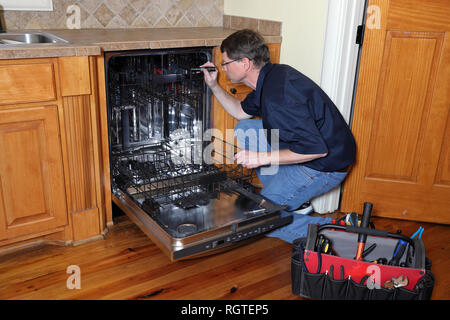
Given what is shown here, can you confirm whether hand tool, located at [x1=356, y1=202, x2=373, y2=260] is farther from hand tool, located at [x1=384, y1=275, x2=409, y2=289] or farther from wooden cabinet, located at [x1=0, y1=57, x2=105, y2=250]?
wooden cabinet, located at [x1=0, y1=57, x2=105, y2=250]

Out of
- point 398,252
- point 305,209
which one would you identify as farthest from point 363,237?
point 305,209

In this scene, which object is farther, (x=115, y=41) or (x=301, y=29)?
(x=301, y=29)

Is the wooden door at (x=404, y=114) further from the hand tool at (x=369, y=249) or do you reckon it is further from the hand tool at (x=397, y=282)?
the hand tool at (x=397, y=282)

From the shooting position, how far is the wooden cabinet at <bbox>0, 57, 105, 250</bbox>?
172cm

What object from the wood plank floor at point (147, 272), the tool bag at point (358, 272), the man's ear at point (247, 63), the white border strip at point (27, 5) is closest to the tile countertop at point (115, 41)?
the white border strip at point (27, 5)

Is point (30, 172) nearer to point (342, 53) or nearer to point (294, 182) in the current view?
point (294, 182)

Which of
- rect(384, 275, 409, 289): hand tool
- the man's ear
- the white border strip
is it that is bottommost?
rect(384, 275, 409, 289): hand tool

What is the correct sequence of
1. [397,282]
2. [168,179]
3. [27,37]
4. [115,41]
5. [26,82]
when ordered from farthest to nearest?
[27,37] → [168,179] → [115,41] → [26,82] → [397,282]

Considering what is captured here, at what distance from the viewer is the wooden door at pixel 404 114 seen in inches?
81.9

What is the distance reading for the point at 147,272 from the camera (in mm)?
1861

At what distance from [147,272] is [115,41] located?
1.00 metres

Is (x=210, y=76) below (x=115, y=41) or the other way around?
below

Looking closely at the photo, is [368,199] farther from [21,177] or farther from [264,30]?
[21,177]

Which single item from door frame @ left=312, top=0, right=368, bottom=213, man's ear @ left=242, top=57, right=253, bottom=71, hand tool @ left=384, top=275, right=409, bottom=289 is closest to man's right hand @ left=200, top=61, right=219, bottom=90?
man's ear @ left=242, top=57, right=253, bottom=71
